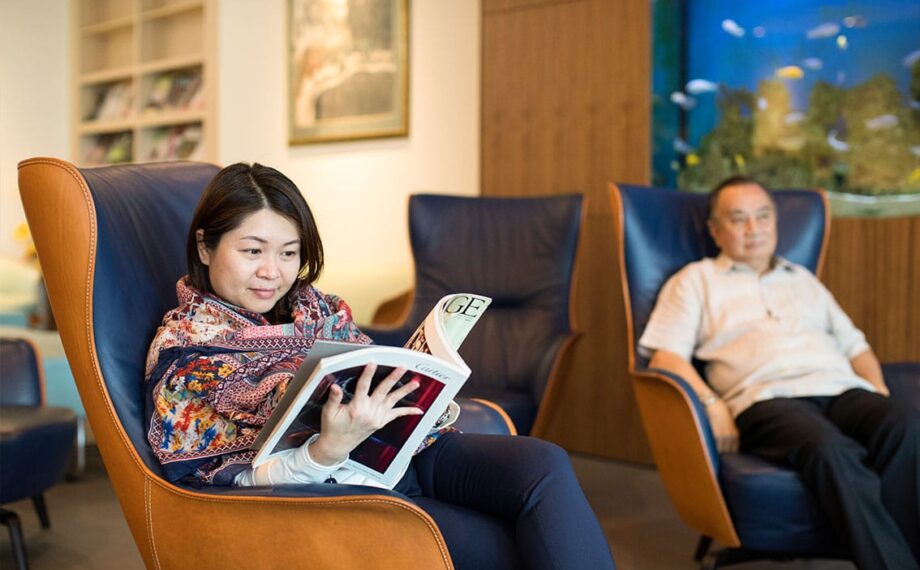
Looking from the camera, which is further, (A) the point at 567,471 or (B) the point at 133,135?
(B) the point at 133,135

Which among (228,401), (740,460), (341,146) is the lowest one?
(740,460)

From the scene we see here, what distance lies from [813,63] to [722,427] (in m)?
1.82

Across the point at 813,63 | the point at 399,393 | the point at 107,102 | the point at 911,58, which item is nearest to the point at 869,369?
the point at 911,58

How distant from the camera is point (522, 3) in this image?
421cm

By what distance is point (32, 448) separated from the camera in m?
2.70

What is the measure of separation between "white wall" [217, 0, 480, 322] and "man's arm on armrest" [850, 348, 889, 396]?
2214 mm

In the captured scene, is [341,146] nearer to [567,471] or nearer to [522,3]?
[522,3]

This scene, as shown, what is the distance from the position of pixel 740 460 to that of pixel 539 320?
3.38 ft

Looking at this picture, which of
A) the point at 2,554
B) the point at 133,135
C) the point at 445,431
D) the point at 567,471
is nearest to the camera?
the point at 567,471

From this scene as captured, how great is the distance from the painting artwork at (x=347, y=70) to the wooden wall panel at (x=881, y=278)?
2.30 meters

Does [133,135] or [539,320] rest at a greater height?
[133,135]

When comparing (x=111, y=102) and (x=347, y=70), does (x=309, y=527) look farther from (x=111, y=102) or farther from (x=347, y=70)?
(x=111, y=102)

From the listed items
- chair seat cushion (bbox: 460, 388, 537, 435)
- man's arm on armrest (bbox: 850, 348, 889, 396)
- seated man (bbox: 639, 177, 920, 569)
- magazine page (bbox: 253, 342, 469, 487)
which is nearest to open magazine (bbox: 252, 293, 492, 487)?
magazine page (bbox: 253, 342, 469, 487)

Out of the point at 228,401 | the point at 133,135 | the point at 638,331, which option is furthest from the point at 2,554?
the point at 133,135
